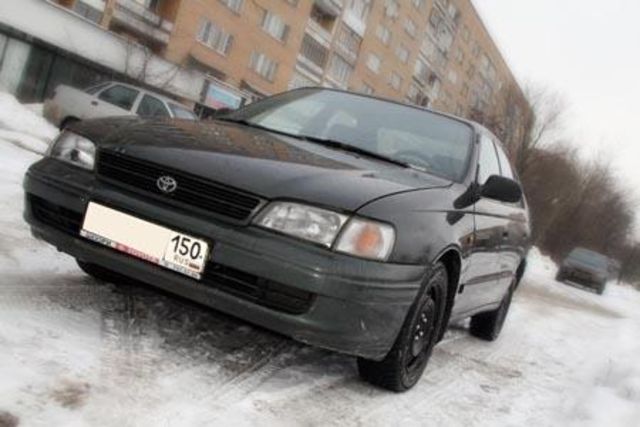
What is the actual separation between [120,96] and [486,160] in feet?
37.1

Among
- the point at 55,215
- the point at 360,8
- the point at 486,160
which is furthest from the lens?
the point at 360,8

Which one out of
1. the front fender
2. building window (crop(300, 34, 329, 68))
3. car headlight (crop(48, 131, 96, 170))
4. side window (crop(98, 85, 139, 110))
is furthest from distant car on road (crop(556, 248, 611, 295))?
car headlight (crop(48, 131, 96, 170))

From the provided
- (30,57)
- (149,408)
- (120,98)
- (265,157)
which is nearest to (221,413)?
(149,408)

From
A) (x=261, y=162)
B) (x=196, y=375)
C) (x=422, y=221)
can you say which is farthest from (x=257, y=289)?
(x=422, y=221)

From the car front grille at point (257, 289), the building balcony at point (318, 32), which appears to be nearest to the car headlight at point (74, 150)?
the car front grille at point (257, 289)

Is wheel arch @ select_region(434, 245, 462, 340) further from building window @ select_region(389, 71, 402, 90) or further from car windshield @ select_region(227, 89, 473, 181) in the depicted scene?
building window @ select_region(389, 71, 402, 90)

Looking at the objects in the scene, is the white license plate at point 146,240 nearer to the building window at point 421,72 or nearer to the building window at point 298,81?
the building window at point 298,81

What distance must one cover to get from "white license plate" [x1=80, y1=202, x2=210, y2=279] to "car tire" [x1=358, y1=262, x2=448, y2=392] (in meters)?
1.02

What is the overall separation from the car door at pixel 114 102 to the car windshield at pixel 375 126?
10.1m

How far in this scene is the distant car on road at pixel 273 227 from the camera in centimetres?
297

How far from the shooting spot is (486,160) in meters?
4.68

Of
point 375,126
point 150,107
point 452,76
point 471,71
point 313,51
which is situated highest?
point 471,71

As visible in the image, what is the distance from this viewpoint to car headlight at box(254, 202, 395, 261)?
2.97 meters

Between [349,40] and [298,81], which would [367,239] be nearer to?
[298,81]
